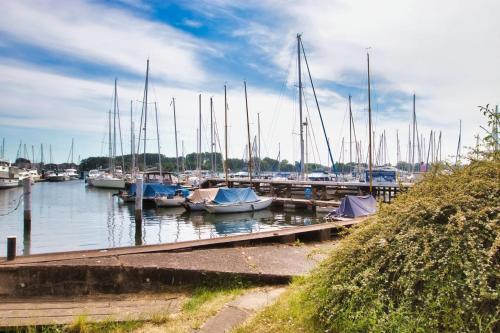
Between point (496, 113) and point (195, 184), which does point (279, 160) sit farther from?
point (496, 113)

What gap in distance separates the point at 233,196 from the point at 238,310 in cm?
2832

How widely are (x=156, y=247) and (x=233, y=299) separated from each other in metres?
3.00

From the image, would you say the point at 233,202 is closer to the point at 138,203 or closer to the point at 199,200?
the point at 199,200

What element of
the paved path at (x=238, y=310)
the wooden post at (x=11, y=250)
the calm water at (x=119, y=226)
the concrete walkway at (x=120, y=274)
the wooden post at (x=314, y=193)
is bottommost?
the calm water at (x=119, y=226)

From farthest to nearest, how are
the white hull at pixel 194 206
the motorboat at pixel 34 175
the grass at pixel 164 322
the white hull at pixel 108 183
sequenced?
1. the motorboat at pixel 34 175
2. the white hull at pixel 108 183
3. the white hull at pixel 194 206
4. the grass at pixel 164 322

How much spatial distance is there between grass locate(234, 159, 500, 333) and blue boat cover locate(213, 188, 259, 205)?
28334 mm

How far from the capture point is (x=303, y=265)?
274 inches

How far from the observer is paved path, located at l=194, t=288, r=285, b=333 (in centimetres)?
450

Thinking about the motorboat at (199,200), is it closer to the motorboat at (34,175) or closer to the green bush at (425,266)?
the green bush at (425,266)

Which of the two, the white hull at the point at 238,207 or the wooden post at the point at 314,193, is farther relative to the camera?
the wooden post at the point at 314,193

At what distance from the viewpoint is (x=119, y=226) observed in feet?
89.4

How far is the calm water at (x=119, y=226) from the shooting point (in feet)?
69.2

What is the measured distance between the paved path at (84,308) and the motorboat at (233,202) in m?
26.1

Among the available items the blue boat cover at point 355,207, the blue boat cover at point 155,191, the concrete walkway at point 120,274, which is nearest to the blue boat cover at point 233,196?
the blue boat cover at point 155,191
